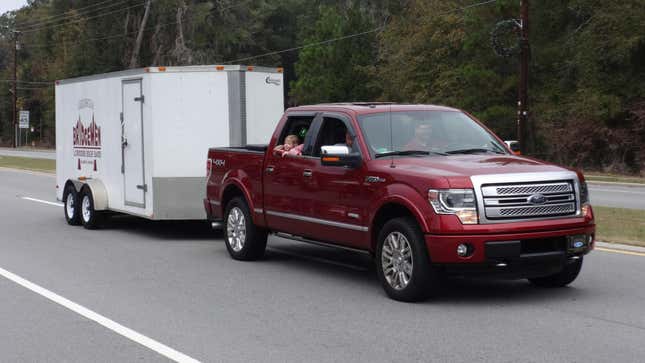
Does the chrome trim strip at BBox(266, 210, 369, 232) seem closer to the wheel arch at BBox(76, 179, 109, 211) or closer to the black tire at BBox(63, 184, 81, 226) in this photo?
the wheel arch at BBox(76, 179, 109, 211)

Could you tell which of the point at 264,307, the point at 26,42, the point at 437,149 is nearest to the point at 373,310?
the point at 264,307

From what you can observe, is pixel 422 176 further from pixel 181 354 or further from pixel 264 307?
pixel 181 354

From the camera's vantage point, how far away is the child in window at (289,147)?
35.8 ft

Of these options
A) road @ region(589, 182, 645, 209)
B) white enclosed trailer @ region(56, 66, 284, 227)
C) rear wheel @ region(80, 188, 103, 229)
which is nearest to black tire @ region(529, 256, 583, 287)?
white enclosed trailer @ region(56, 66, 284, 227)

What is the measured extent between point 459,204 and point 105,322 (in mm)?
3346

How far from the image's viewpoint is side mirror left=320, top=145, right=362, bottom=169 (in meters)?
9.56

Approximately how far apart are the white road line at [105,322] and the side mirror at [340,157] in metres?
2.81

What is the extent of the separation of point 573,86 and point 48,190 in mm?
25643

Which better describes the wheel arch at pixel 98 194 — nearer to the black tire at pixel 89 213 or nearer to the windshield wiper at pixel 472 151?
the black tire at pixel 89 213

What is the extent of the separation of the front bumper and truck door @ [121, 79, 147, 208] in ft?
23.5

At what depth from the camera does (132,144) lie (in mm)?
14844

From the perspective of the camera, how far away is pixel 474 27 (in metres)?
46.0

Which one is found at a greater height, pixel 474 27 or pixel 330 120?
pixel 474 27

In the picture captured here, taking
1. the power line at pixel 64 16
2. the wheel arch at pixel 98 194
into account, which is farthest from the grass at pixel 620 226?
the power line at pixel 64 16
